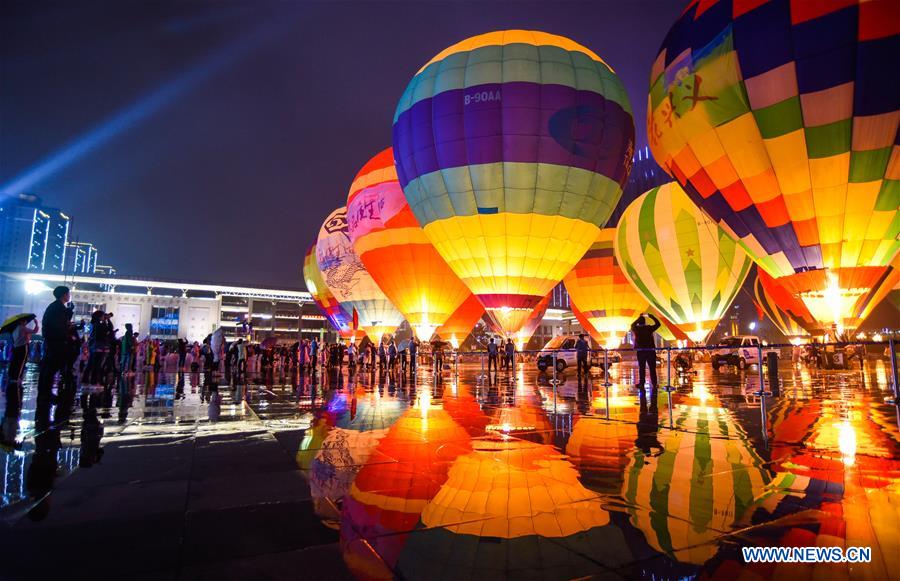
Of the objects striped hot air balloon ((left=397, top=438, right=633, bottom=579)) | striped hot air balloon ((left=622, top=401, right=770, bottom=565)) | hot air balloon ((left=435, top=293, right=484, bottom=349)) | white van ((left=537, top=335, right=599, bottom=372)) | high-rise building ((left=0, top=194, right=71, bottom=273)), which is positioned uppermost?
high-rise building ((left=0, top=194, right=71, bottom=273))

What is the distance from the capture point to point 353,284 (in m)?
36.9

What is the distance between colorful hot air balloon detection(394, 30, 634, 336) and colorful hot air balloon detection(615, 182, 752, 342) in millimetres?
7443

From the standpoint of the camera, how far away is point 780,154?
14625 millimetres

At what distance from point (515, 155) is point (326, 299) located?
32.5m

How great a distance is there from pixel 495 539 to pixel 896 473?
355cm

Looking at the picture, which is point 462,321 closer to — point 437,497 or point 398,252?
point 398,252

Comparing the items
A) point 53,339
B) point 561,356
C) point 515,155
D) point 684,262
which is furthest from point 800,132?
point 53,339

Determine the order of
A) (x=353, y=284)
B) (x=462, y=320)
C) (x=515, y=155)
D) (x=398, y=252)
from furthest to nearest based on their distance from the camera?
(x=462, y=320) → (x=353, y=284) → (x=398, y=252) → (x=515, y=155)

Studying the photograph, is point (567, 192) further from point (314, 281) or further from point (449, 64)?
point (314, 281)

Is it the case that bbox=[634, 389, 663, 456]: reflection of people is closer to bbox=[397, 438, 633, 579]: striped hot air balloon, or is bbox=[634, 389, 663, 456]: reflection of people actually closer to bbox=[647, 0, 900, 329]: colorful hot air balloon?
bbox=[397, 438, 633, 579]: striped hot air balloon

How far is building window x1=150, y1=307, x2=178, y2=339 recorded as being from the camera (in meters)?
86.2

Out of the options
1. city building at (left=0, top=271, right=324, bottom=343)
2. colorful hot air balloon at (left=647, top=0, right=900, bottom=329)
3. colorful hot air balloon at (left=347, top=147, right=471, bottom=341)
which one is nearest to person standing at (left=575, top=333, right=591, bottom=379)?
colorful hot air balloon at (left=647, top=0, right=900, bottom=329)

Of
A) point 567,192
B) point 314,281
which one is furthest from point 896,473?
point 314,281

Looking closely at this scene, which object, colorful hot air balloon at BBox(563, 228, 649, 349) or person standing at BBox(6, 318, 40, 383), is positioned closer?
→ person standing at BBox(6, 318, 40, 383)
